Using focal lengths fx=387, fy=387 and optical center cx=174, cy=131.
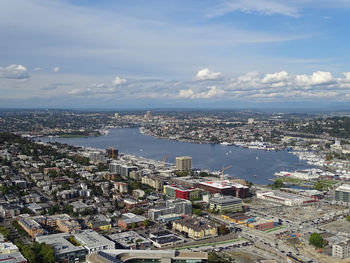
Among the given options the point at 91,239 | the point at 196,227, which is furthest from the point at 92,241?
the point at 196,227

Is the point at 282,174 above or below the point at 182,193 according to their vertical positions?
below

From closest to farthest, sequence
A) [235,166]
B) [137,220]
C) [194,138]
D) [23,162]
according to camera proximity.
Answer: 1. [137,220]
2. [23,162]
3. [235,166]
4. [194,138]

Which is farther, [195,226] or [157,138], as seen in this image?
[157,138]

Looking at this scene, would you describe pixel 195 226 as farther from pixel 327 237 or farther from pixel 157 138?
pixel 157 138

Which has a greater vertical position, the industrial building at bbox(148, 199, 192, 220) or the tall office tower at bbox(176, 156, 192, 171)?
the tall office tower at bbox(176, 156, 192, 171)

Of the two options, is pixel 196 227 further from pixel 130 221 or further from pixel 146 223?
pixel 130 221

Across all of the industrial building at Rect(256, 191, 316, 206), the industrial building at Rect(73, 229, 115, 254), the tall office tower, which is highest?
the tall office tower

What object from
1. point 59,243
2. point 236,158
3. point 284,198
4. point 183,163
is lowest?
point 284,198

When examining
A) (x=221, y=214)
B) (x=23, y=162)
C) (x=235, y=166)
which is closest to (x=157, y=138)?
(x=235, y=166)

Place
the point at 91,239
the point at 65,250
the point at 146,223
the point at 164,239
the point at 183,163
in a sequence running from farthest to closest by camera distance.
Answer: the point at 183,163 < the point at 146,223 < the point at 164,239 < the point at 91,239 < the point at 65,250

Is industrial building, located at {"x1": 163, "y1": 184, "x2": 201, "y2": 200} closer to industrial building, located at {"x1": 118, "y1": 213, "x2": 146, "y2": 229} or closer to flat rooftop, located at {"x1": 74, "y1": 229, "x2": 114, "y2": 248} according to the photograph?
industrial building, located at {"x1": 118, "y1": 213, "x2": 146, "y2": 229}

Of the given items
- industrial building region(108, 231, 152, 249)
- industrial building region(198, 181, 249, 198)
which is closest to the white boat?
industrial building region(198, 181, 249, 198)
